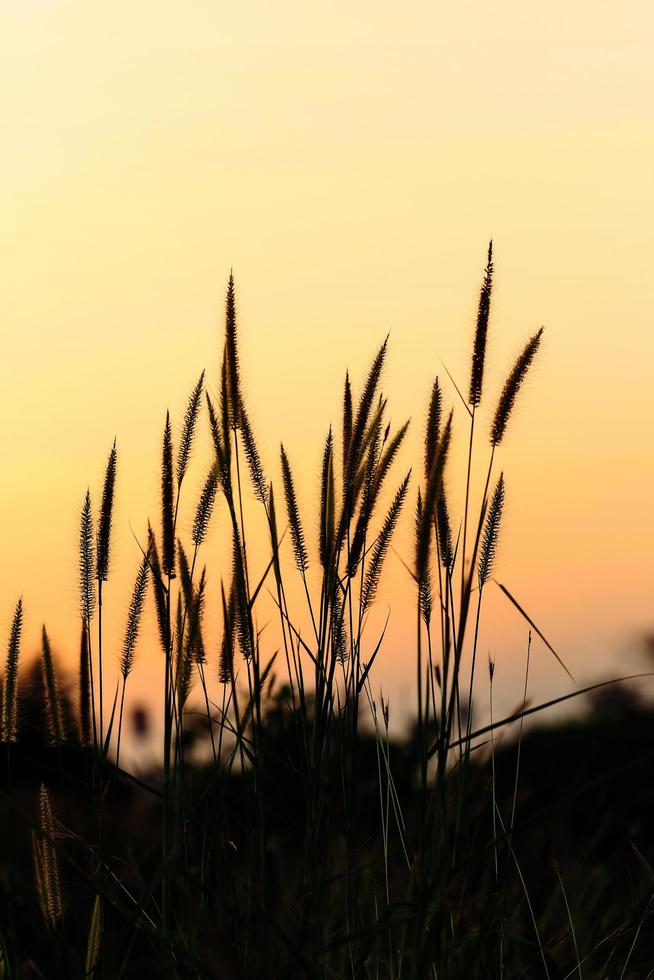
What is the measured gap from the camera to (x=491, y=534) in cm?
244

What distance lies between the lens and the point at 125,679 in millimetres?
2465

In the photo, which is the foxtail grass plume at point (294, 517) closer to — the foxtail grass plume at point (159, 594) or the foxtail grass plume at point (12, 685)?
the foxtail grass plume at point (159, 594)

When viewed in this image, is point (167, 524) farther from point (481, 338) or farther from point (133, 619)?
point (481, 338)

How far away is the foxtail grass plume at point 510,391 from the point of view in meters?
2.34

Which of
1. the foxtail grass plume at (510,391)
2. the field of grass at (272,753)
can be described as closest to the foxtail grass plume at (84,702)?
the field of grass at (272,753)

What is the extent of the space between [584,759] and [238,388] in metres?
5.86

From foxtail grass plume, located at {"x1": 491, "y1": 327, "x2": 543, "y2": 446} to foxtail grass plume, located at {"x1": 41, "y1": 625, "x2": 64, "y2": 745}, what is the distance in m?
1.05

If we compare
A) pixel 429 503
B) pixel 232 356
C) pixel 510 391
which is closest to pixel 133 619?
pixel 232 356

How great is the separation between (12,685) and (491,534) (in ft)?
3.55

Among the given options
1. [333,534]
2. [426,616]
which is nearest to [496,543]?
[426,616]

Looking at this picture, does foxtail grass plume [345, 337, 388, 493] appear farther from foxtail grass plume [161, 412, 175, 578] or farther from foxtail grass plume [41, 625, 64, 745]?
foxtail grass plume [41, 625, 64, 745]

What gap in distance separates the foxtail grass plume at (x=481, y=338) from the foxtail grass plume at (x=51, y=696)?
1046 mm

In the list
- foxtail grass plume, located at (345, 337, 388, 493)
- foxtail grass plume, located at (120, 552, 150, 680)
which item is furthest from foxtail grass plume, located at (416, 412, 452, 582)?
foxtail grass plume, located at (120, 552, 150, 680)

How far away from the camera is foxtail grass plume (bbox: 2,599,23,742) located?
7.75ft
